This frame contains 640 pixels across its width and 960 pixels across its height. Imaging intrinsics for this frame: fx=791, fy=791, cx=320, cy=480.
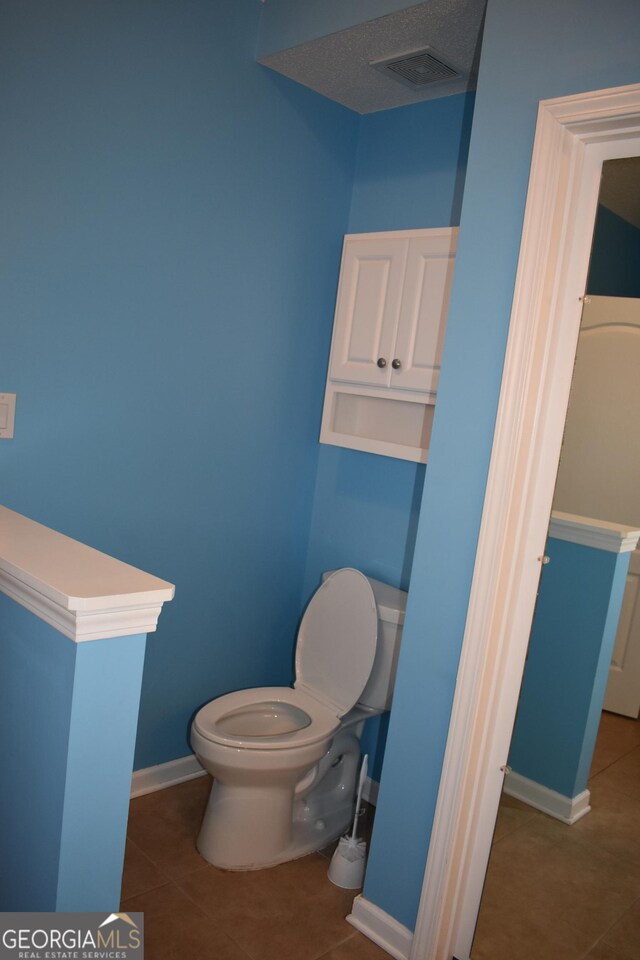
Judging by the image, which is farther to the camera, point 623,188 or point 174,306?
point 174,306

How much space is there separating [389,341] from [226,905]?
1.75 meters

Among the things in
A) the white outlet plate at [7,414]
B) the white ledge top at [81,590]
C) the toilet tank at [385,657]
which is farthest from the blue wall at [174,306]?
the white ledge top at [81,590]

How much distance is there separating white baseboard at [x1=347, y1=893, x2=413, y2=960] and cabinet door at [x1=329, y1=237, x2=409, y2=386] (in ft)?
5.08

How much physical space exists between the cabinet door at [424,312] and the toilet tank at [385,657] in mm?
705

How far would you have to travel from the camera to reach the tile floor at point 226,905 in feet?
6.54

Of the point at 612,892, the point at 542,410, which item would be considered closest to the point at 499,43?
the point at 542,410

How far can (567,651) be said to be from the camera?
1933 millimetres

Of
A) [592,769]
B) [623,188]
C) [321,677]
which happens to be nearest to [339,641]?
[321,677]

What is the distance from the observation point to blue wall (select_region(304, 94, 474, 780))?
263 centimetres

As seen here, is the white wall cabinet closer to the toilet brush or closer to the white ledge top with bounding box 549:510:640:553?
the white ledge top with bounding box 549:510:640:553

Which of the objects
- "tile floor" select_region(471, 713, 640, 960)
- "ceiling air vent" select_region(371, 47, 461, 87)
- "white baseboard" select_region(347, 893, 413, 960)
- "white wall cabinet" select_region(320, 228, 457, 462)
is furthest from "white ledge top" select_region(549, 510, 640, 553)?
"ceiling air vent" select_region(371, 47, 461, 87)

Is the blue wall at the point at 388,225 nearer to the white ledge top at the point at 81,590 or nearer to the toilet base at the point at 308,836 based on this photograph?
the toilet base at the point at 308,836

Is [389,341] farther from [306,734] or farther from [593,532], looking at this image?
[306,734]

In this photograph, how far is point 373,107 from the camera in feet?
9.22
